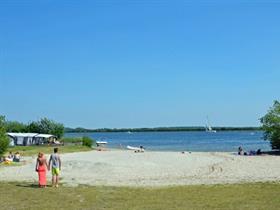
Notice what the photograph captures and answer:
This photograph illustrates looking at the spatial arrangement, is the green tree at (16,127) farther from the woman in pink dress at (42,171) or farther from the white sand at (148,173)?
the woman in pink dress at (42,171)

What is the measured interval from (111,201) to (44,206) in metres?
2.19

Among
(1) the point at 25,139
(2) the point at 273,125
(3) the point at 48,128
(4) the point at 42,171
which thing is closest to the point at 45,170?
(4) the point at 42,171

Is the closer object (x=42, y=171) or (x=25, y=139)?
(x=42, y=171)

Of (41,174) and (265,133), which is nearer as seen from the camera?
(41,174)

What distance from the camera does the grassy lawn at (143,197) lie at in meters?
15.0

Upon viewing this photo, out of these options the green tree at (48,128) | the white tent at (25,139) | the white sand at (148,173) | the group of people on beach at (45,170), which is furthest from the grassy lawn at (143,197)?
the green tree at (48,128)

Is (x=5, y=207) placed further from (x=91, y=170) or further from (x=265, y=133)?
(x=265, y=133)

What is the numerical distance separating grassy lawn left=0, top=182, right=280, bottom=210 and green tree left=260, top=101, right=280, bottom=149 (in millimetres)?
45044

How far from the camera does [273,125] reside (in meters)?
65.1

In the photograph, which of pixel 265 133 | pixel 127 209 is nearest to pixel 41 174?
pixel 127 209

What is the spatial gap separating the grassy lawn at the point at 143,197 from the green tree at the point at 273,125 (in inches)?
1773

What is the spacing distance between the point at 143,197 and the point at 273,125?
50.6 m

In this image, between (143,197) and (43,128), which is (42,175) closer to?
(143,197)

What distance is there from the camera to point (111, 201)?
16.3 m
